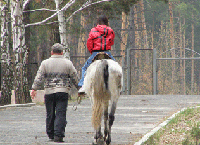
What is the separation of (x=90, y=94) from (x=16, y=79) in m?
11.5

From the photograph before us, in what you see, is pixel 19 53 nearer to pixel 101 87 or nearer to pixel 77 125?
pixel 77 125

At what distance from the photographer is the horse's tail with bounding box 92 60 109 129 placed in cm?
901

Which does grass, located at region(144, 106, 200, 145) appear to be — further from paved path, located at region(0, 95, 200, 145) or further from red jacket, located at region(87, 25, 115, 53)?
red jacket, located at region(87, 25, 115, 53)

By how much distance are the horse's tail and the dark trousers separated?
3.55ft

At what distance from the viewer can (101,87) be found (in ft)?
29.9

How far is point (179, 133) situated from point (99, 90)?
2209mm

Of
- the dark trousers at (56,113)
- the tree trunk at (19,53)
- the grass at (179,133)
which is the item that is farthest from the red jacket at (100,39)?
the tree trunk at (19,53)

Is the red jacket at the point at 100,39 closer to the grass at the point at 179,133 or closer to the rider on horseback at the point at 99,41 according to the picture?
the rider on horseback at the point at 99,41

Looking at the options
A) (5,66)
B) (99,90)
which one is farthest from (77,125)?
(5,66)

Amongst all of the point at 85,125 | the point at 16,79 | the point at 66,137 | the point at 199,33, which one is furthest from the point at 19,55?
the point at 199,33

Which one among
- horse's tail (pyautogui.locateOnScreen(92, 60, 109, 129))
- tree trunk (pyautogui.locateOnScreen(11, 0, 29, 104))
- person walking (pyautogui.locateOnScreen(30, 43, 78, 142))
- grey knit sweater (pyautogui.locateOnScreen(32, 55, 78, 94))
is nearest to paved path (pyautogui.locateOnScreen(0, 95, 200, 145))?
person walking (pyautogui.locateOnScreen(30, 43, 78, 142))

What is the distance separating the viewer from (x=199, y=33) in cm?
7788

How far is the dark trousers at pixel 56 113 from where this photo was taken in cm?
A: 996

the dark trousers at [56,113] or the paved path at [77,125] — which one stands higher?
the dark trousers at [56,113]
